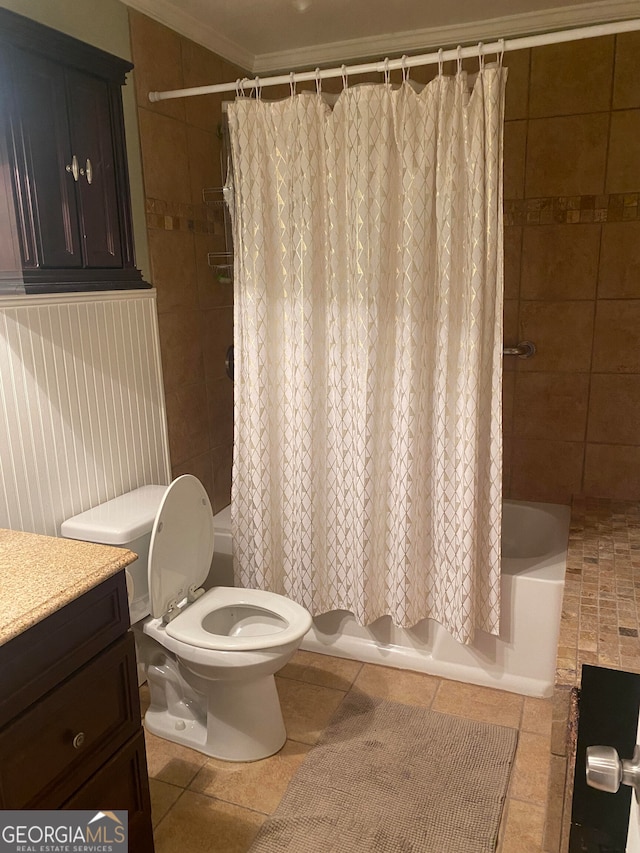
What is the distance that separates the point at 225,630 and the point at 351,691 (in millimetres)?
547

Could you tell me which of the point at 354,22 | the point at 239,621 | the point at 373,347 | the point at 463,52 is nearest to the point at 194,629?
the point at 239,621

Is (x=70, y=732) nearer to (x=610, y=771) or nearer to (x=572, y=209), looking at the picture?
(x=610, y=771)

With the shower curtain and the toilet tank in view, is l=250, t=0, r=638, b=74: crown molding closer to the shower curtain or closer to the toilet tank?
the shower curtain

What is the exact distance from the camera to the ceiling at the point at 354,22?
239 cm

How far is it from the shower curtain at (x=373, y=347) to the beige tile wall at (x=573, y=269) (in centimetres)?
84

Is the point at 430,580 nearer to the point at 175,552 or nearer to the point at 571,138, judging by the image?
the point at 175,552

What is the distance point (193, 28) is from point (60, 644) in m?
2.26

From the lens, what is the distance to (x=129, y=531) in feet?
6.60

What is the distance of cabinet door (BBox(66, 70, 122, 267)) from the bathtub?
4.09ft

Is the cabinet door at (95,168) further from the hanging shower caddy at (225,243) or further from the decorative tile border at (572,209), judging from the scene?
the decorative tile border at (572,209)

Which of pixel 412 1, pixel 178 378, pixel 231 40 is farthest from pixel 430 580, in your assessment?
pixel 231 40

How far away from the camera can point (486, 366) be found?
2162mm

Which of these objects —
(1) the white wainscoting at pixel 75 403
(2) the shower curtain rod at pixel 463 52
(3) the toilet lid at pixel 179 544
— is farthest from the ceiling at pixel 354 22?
(3) the toilet lid at pixel 179 544

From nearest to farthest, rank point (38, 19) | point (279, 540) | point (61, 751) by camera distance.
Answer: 1. point (61, 751)
2. point (38, 19)
3. point (279, 540)
